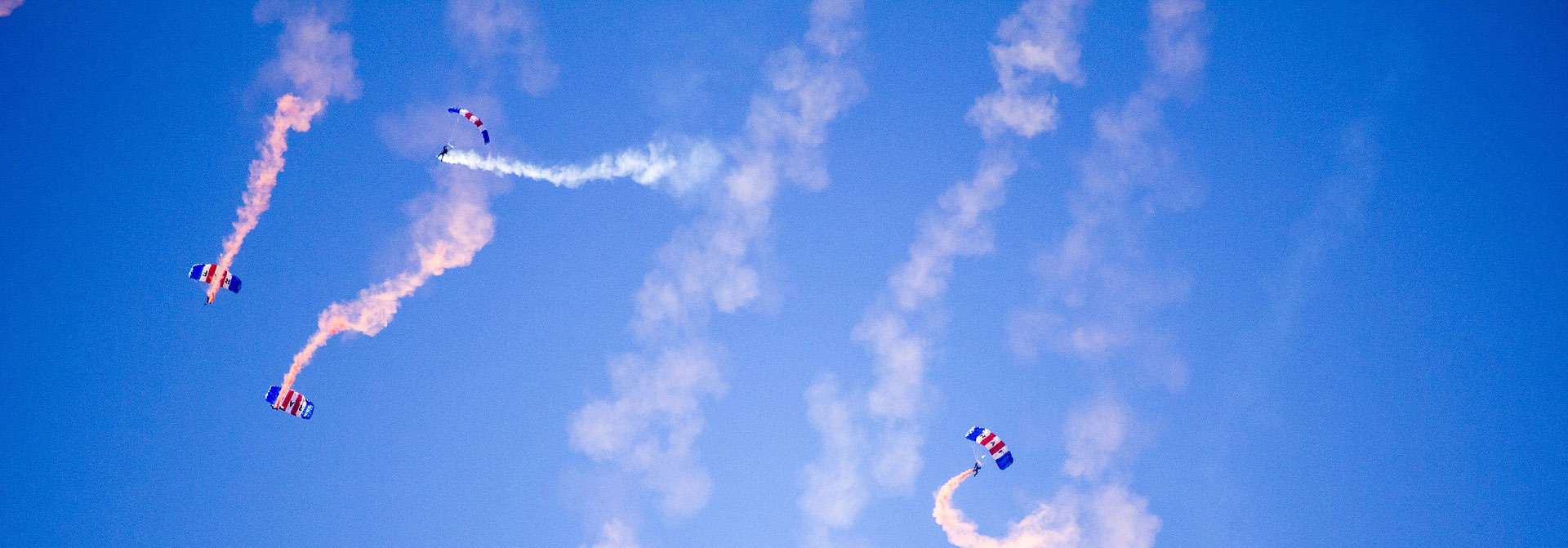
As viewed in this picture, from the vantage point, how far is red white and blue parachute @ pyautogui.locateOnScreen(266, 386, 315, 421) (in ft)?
76.2

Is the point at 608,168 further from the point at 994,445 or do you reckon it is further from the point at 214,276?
the point at 994,445

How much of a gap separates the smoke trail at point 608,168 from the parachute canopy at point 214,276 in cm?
748

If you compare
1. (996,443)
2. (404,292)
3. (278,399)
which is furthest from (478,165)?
(996,443)

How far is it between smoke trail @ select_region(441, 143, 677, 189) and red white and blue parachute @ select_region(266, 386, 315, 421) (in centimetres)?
861

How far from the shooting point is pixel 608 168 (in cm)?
3003

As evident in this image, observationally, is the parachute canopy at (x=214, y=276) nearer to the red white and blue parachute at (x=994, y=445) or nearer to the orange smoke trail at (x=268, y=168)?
the orange smoke trail at (x=268, y=168)

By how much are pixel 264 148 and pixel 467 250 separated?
610cm

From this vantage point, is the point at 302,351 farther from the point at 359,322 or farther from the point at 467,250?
the point at 467,250

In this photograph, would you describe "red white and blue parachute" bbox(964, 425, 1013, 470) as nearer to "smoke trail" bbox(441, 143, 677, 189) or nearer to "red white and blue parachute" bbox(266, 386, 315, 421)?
"smoke trail" bbox(441, 143, 677, 189)

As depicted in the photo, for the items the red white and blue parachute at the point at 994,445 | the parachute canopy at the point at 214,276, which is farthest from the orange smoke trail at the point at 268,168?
the red white and blue parachute at the point at 994,445

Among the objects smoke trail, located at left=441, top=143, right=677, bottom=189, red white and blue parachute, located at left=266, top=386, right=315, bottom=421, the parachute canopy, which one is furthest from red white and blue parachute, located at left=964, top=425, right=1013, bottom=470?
the parachute canopy

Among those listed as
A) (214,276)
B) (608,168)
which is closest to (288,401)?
(214,276)

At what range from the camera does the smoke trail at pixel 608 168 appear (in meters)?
29.3

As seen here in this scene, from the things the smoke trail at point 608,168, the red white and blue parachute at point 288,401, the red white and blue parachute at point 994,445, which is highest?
the smoke trail at point 608,168
